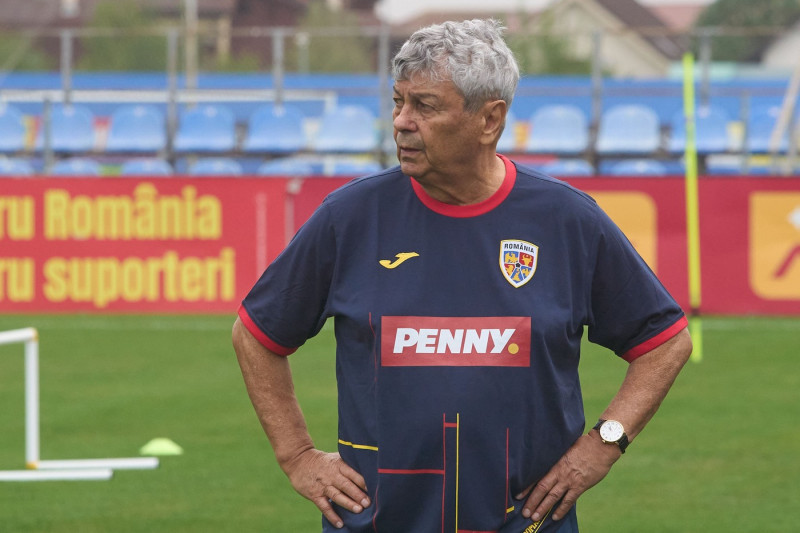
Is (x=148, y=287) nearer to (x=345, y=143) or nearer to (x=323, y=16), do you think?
(x=345, y=143)

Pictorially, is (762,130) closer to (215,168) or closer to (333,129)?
(333,129)

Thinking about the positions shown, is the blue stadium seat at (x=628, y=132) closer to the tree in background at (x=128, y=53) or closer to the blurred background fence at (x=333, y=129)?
the blurred background fence at (x=333, y=129)

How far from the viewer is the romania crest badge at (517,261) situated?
329 centimetres

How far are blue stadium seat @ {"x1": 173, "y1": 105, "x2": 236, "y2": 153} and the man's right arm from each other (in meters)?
18.6

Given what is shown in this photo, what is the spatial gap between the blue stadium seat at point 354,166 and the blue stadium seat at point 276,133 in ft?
2.99

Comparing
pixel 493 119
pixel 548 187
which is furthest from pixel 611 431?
pixel 493 119

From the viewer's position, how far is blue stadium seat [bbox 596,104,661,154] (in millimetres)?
21875

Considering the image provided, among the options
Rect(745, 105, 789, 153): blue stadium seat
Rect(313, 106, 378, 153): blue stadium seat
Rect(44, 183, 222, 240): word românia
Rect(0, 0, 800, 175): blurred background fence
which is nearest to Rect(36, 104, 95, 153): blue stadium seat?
Rect(0, 0, 800, 175): blurred background fence

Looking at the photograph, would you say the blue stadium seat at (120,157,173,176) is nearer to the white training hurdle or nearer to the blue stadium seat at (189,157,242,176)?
the blue stadium seat at (189,157,242,176)

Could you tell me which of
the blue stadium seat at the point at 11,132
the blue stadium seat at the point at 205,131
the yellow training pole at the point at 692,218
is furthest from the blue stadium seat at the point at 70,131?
the yellow training pole at the point at 692,218

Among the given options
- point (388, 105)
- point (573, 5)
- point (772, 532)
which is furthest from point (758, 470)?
point (573, 5)

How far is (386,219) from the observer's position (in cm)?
335

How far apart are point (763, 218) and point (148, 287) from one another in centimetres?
707

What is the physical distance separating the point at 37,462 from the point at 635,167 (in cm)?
1439
